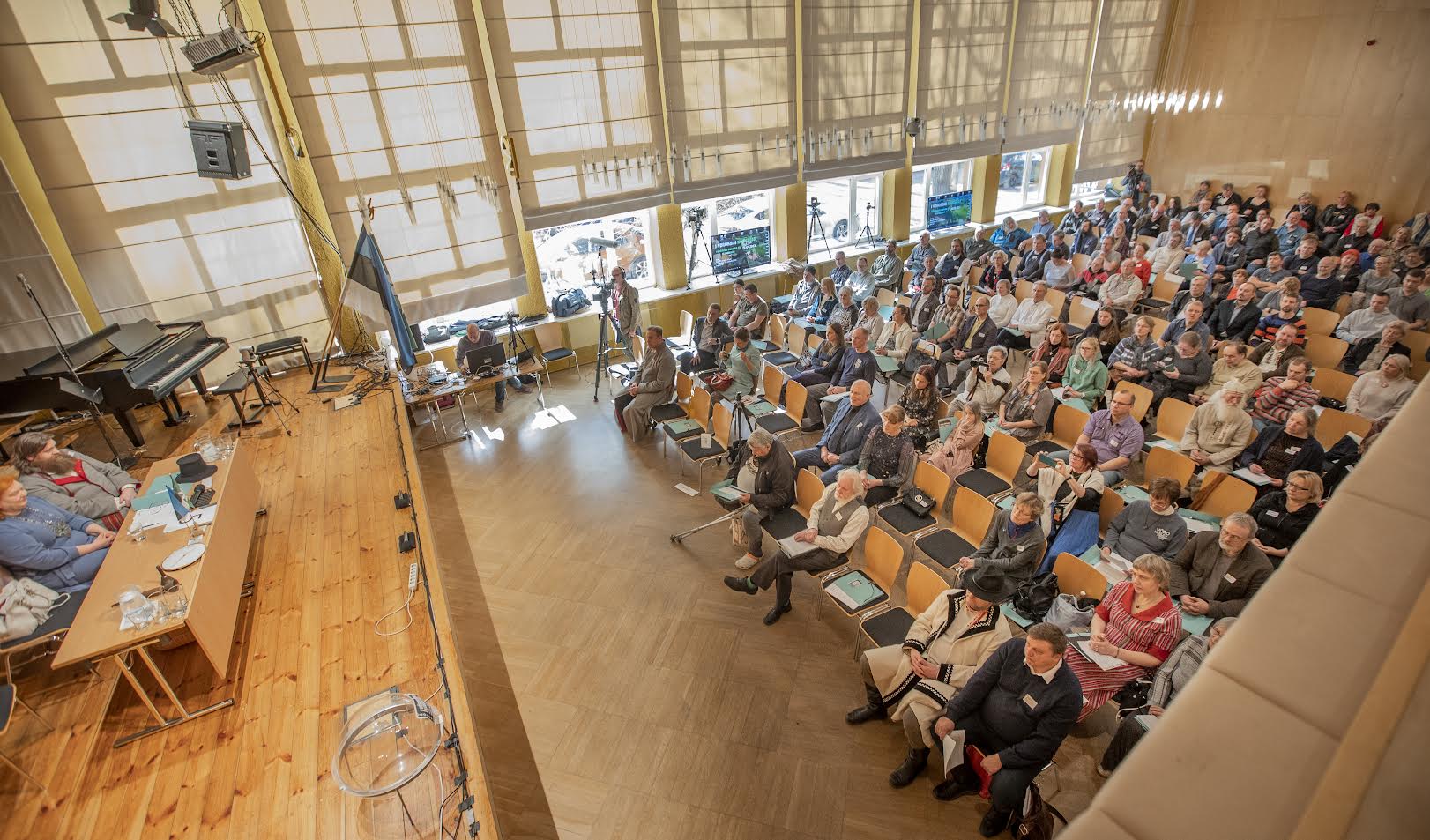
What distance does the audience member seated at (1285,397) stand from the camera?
17.5 feet

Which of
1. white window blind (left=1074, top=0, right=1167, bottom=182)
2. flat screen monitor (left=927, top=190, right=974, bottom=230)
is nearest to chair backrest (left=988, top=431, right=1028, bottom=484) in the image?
flat screen monitor (left=927, top=190, right=974, bottom=230)

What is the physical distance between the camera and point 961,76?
1141 cm

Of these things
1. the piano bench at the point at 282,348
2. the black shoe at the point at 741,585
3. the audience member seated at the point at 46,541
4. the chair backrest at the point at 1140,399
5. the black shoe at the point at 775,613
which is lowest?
the black shoe at the point at 775,613

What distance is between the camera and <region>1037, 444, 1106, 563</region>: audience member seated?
4.44m

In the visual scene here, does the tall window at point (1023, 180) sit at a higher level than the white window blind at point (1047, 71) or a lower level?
lower

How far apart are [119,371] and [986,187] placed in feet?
44.5

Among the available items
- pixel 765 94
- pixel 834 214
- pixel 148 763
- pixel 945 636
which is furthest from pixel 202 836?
pixel 834 214

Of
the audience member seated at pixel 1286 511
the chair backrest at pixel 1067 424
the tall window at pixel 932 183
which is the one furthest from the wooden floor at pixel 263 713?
the tall window at pixel 932 183

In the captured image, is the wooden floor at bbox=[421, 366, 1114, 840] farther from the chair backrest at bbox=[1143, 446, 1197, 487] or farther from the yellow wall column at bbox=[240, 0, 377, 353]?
the yellow wall column at bbox=[240, 0, 377, 353]

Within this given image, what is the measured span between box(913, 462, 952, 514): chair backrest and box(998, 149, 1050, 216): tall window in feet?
34.3

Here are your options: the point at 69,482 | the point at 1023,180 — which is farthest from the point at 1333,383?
the point at 69,482

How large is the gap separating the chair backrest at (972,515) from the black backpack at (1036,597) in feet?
1.68

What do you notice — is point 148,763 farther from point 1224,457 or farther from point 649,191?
point 649,191

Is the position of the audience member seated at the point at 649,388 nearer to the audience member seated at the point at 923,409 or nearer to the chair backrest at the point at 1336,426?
the audience member seated at the point at 923,409
